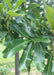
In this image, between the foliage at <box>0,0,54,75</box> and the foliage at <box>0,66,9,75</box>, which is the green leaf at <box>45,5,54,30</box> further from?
the foliage at <box>0,66,9,75</box>

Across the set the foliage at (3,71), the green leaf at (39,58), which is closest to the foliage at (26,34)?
the green leaf at (39,58)

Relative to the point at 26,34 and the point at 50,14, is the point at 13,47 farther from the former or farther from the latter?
the point at 50,14

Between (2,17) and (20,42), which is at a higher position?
(2,17)

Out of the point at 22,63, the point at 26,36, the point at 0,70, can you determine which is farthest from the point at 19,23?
the point at 0,70

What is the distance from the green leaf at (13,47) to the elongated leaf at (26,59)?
27 mm

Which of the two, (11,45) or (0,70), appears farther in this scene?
(0,70)

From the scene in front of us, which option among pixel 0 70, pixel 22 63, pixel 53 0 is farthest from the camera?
pixel 0 70

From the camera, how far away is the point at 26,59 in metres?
0.53

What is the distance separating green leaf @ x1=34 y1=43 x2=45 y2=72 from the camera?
0.52 metres

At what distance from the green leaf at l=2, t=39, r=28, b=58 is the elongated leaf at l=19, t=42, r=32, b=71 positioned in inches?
1.0

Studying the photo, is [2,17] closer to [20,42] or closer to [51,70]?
[20,42]

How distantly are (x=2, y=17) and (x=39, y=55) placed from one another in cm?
22

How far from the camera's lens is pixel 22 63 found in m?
0.52

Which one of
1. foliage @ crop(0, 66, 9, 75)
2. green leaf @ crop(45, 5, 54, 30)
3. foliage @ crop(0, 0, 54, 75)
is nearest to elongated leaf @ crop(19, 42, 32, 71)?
foliage @ crop(0, 0, 54, 75)
